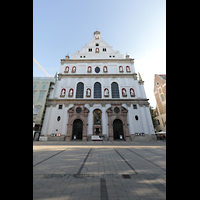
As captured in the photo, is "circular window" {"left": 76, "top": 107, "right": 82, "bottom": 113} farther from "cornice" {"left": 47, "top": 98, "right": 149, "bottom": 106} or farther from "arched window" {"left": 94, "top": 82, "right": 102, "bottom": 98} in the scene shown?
"arched window" {"left": 94, "top": 82, "right": 102, "bottom": 98}

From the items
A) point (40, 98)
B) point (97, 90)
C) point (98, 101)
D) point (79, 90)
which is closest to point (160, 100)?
point (97, 90)

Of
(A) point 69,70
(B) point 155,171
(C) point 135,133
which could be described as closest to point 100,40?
(A) point 69,70

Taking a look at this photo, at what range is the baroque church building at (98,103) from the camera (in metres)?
19.6

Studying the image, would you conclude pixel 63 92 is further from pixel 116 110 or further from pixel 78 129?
pixel 116 110

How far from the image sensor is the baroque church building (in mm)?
19625

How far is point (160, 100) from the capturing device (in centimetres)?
2852

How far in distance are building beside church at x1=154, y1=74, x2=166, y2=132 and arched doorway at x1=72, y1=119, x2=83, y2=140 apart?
20905mm

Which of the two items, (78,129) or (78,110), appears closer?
(78,129)

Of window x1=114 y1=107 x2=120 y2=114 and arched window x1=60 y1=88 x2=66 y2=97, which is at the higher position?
arched window x1=60 y1=88 x2=66 y2=97

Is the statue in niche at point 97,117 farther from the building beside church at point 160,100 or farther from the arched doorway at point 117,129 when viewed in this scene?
the building beside church at point 160,100

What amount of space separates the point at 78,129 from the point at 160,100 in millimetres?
22911

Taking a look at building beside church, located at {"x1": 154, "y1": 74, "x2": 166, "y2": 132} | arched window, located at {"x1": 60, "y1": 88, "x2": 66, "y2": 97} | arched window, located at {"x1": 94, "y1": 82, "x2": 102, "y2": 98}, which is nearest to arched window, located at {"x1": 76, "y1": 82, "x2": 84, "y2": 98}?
arched window, located at {"x1": 60, "y1": 88, "x2": 66, "y2": 97}
